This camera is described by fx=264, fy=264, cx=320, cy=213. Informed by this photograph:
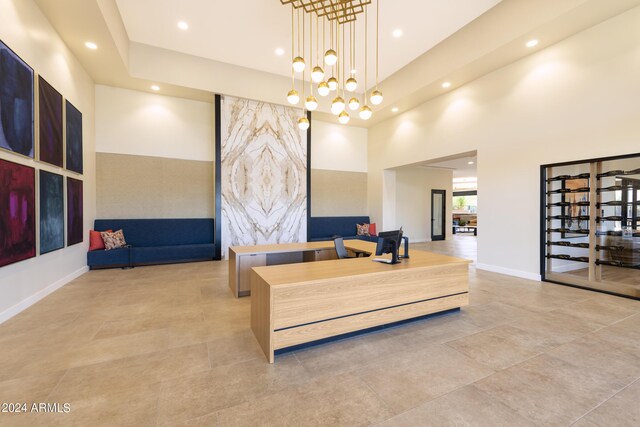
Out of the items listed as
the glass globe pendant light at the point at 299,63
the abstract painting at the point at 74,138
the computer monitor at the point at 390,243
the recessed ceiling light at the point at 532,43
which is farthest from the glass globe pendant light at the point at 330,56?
the abstract painting at the point at 74,138

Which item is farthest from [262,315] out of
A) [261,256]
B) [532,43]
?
[532,43]

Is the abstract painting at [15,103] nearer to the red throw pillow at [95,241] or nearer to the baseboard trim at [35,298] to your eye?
the baseboard trim at [35,298]

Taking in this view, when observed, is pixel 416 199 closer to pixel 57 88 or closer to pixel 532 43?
pixel 532 43

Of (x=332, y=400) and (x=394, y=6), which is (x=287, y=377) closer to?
(x=332, y=400)

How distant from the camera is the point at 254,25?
205 inches

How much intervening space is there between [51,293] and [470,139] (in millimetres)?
8449

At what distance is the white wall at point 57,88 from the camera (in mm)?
3189

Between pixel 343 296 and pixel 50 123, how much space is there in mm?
5116

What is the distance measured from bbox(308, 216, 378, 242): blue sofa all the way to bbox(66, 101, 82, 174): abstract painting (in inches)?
230

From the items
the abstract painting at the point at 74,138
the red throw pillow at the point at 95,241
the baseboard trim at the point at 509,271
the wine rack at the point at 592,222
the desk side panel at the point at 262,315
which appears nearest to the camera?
the desk side panel at the point at 262,315

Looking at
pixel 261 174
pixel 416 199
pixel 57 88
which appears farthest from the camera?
pixel 416 199

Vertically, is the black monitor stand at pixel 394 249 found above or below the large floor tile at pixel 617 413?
above

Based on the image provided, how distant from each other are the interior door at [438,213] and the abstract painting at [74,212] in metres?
11.5

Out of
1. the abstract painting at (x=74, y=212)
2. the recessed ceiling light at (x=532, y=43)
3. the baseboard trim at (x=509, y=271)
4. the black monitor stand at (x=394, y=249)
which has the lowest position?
the baseboard trim at (x=509, y=271)
